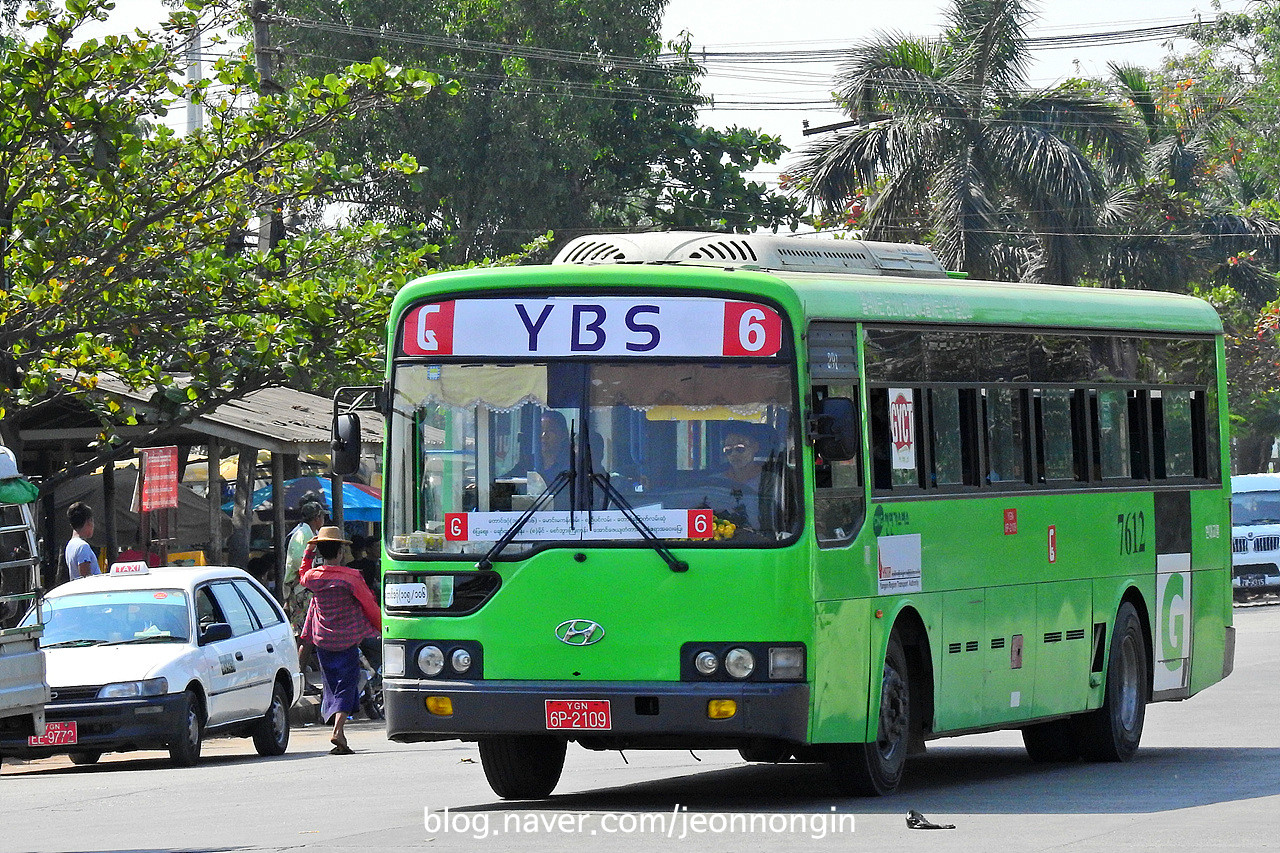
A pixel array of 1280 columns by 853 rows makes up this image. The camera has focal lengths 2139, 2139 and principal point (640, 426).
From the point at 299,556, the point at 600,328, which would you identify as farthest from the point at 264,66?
the point at 600,328

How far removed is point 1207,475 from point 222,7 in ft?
30.8

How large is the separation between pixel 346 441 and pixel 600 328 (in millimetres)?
1506

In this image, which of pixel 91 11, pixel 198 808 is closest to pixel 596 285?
pixel 198 808

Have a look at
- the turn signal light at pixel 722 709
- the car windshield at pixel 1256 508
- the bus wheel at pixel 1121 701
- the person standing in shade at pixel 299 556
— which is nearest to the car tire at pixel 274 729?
the person standing in shade at pixel 299 556

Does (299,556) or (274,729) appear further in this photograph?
(299,556)

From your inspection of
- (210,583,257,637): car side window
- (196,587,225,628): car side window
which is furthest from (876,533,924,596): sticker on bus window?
(210,583,257,637): car side window

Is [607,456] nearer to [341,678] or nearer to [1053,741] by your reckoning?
[1053,741]

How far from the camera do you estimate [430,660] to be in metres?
10.6

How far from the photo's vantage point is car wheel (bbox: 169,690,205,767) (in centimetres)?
1583

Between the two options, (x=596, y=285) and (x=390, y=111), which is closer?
(x=596, y=285)

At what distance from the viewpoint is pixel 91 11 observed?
57.6 feet

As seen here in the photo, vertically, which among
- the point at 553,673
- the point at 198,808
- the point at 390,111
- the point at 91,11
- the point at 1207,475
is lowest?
the point at 198,808

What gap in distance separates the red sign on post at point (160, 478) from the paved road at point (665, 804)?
480cm

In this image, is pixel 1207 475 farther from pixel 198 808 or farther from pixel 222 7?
pixel 222 7
